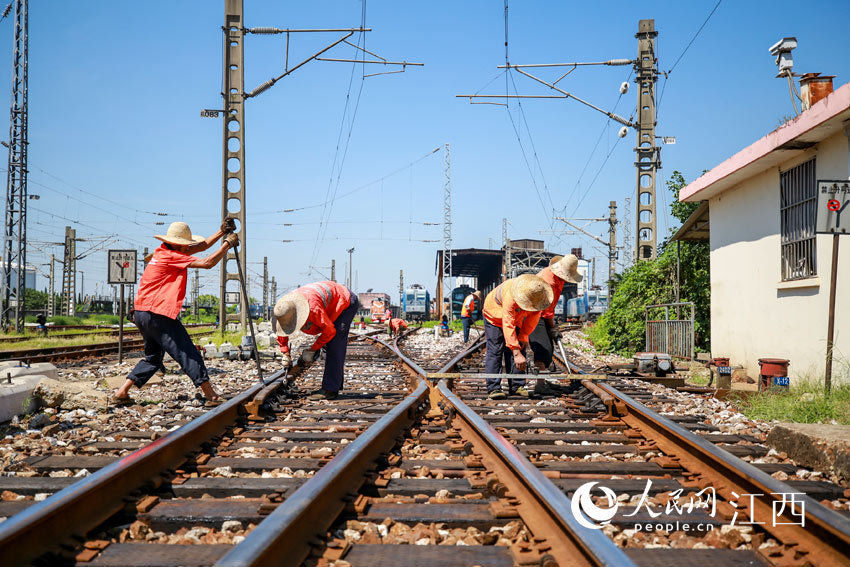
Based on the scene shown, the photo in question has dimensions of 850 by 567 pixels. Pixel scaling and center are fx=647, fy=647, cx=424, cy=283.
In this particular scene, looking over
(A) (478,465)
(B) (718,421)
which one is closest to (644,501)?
(A) (478,465)

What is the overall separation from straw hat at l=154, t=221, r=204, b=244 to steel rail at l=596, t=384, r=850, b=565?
481 cm

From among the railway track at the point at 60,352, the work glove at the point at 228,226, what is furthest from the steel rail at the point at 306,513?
the railway track at the point at 60,352

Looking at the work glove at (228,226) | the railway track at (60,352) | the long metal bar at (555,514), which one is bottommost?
the railway track at (60,352)

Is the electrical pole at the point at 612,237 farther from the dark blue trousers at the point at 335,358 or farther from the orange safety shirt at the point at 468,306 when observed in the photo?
the dark blue trousers at the point at 335,358

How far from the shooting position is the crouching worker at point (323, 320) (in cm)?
642

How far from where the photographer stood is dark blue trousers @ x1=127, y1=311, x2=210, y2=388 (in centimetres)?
655

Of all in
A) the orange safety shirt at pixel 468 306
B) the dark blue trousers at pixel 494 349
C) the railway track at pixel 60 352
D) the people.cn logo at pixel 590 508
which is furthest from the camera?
the orange safety shirt at pixel 468 306

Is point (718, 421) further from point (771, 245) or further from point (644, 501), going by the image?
point (771, 245)

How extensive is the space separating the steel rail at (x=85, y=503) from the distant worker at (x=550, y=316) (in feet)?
14.8

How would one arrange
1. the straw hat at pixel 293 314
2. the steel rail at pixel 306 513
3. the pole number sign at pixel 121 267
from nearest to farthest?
1. the steel rail at pixel 306 513
2. the straw hat at pixel 293 314
3. the pole number sign at pixel 121 267

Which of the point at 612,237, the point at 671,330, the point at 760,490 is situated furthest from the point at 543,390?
the point at 612,237

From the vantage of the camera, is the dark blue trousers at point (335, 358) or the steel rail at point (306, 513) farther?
the dark blue trousers at point (335, 358)

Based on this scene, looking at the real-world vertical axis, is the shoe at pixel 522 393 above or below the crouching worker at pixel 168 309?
below

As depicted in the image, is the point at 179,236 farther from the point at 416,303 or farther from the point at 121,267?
the point at 416,303
